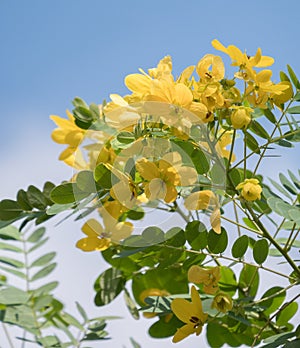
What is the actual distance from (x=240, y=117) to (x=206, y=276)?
0.26 meters

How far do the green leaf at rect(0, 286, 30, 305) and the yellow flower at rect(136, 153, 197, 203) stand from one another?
2.19 ft

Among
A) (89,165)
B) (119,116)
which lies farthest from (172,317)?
(119,116)

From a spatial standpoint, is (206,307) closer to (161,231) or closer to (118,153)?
(161,231)

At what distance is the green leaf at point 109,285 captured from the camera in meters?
1.34

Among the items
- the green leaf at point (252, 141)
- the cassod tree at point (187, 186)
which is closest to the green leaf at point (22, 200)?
the cassod tree at point (187, 186)

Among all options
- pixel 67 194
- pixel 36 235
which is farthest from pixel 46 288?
pixel 67 194

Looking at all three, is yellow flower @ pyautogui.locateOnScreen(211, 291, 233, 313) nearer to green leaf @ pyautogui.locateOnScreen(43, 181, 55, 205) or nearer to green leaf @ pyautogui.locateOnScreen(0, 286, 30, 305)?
green leaf @ pyautogui.locateOnScreen(43, 181, 55, 205)

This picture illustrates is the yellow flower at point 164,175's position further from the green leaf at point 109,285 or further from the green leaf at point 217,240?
the green leaf at point 109,285

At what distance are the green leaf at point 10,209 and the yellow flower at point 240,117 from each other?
445mm

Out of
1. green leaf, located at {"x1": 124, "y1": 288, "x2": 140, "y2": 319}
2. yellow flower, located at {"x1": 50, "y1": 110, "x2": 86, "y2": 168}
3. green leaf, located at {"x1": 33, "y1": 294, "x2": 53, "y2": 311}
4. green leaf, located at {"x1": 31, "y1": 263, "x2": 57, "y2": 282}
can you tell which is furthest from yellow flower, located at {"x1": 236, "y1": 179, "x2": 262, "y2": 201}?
green leaf, located at {"x1": 31, "y1": 263, "x2": 57, "y2": 282}

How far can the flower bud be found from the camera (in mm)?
948

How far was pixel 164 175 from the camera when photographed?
2.93 feet

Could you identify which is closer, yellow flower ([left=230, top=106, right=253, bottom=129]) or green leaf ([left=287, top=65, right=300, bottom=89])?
yellow flower ([left=230, top=106, right=253, bottom=129])

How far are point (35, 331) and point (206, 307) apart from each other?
0.58 m
